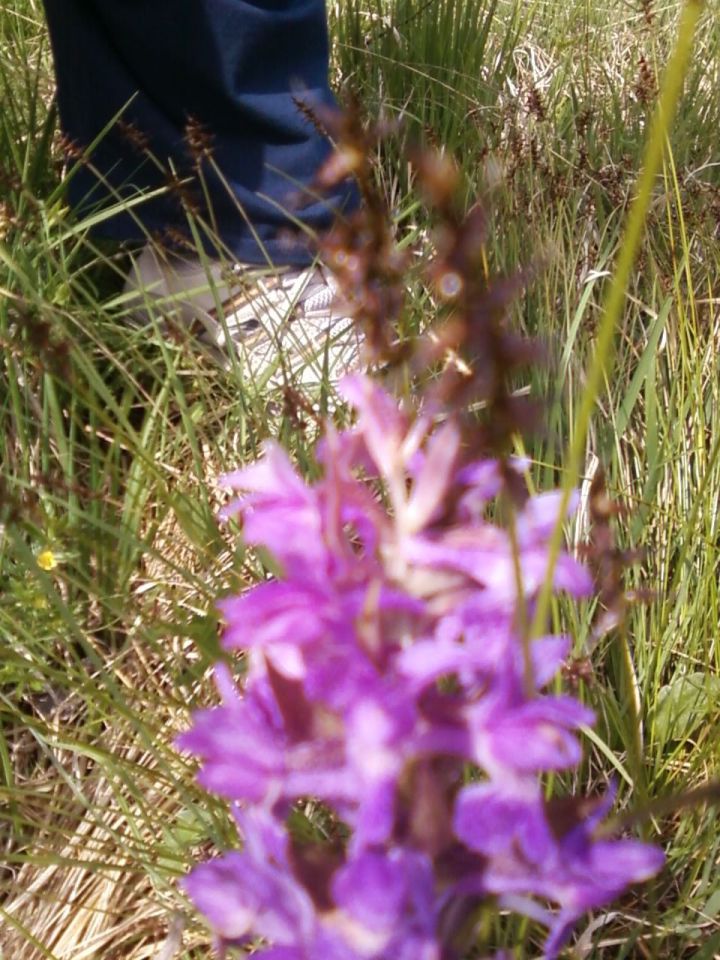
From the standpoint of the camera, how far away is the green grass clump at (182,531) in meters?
0.75

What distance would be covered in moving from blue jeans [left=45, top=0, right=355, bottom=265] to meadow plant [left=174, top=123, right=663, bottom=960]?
910mm

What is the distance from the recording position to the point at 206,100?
4.33 feet

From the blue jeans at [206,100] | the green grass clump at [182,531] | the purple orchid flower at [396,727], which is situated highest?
the blue jeans at [206,100]

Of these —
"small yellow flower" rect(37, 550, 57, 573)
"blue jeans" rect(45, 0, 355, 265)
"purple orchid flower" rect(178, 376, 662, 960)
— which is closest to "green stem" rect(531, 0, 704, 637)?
"purple orchid flower" rect(178, 376, 662, 960)

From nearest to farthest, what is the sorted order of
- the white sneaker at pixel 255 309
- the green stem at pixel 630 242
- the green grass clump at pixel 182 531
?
the green stem at pixel 630 242 < the green grass clump at pixel 182 531 < the white sneaker at pixel 255 309

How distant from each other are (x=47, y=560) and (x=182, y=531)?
0.49 ft

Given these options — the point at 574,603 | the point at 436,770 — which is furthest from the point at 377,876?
the point at 574,603

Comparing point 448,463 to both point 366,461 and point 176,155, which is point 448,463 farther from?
point 176,155

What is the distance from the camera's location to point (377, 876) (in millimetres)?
357

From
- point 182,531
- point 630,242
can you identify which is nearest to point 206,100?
point 182,531

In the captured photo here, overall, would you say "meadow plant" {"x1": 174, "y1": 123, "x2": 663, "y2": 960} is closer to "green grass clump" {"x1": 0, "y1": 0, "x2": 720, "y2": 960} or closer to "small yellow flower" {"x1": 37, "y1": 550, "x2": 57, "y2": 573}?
"green grass clump" {"x1": 0, "y1": 0, "x2": 720, "y2": 960}

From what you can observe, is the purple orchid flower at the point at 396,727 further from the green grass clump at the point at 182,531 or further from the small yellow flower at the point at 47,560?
the small yellow flower at the point at 47,560

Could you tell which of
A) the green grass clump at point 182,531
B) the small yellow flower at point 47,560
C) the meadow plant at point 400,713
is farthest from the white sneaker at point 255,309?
the meadow plant at point 400,713

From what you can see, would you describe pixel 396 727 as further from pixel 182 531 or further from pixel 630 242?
pixel 182 531
